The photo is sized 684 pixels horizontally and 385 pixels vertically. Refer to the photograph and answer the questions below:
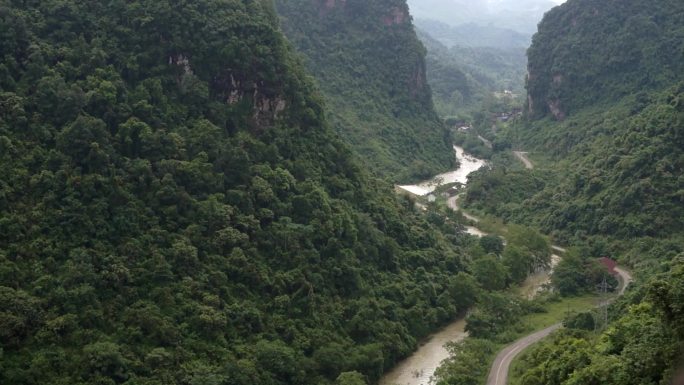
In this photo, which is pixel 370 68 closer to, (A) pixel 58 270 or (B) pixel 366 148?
(B) pixel 366 148

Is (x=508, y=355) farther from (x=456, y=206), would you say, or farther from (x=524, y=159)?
(x=524, y=159)

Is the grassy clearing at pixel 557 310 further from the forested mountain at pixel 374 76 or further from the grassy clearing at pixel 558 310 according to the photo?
the forested mountain at pixel 374 76

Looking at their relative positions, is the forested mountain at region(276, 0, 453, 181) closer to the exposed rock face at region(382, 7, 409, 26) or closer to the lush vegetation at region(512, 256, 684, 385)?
the exposed rock face at region(382, 7, 409, 26)

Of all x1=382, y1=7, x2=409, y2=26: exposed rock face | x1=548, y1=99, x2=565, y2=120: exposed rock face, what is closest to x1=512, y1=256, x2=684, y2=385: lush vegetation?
x1=548, y1=99, x2=565, y2=120: exposed rock face

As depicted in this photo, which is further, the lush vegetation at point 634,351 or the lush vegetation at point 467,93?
the lush vegetation at point 467,93

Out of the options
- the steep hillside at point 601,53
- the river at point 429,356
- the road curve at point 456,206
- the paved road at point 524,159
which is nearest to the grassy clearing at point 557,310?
the river at point 429,356

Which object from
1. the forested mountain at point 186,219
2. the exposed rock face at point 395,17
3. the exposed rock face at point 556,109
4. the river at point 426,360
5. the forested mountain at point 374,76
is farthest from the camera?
the exposed rock face at point 395,17

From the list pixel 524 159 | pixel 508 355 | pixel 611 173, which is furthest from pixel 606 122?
pixel 508 355
